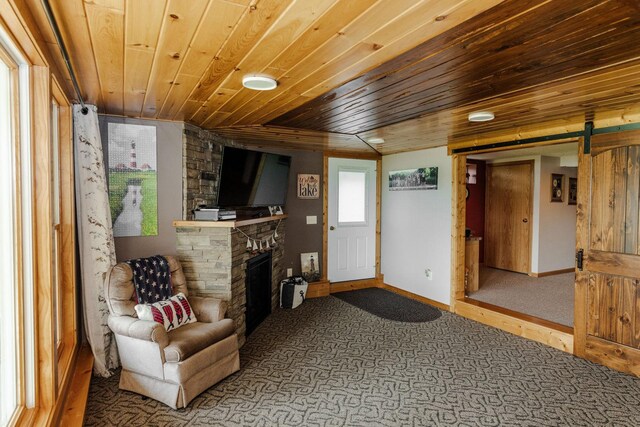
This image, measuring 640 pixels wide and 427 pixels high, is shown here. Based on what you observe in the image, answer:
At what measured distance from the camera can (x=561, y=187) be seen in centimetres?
659

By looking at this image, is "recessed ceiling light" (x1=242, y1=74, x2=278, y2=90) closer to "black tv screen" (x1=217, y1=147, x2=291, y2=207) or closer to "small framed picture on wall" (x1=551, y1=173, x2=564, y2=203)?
"black tv screen" (x1=217, y1=147, x2=291, y2=207)

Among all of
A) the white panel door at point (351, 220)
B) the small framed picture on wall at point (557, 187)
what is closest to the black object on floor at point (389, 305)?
the white panel door at point (351, 220)

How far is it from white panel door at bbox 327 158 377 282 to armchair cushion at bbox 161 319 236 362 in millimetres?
2829

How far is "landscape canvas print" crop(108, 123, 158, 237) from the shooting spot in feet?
10.7

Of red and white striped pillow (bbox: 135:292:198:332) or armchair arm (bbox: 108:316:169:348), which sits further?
red and white striped pillow (bbox: 135:292:198:332)

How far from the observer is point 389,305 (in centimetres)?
495

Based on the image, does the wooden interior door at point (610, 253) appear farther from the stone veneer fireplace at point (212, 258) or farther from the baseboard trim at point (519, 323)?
the stone veneer fireplace at point (212, 258)

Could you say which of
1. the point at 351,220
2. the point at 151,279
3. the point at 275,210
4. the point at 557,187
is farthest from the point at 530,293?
the point at 151,279

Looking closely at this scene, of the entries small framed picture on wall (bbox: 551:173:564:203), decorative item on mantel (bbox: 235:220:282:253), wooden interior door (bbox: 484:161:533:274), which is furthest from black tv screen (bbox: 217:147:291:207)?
small framed picture on wall (bbox: 551:173:564:203)

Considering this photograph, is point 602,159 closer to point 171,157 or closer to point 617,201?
point 617,201

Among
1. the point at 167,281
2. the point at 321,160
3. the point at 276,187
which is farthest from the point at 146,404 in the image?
the point at 321,160

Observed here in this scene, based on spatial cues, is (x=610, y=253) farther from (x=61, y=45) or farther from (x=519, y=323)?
(x=61, y=45)

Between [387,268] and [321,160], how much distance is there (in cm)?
199

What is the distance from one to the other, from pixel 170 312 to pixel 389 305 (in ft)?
9.83
